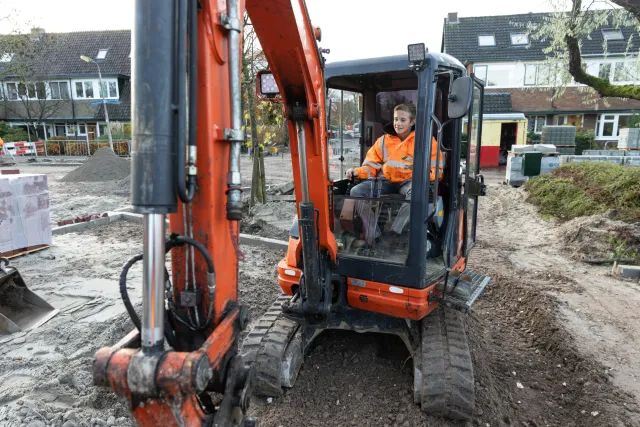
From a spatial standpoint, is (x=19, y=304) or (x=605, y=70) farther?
(x=605, y=70)

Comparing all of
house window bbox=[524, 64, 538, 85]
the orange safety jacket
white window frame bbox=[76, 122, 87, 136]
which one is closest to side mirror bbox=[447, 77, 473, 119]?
the orange safety jacket

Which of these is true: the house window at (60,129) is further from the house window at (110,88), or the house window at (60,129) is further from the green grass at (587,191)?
the green grass at (587,191)

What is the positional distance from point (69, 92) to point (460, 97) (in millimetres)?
34922

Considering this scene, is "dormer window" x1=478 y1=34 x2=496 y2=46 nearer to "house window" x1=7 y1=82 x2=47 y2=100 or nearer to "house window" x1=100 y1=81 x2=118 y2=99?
"house window" x1=100 y1=81 x2=118 y2=99

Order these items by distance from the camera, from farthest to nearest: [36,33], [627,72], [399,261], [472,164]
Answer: [36,33] → [627,72] → [472,164] → [399,261]

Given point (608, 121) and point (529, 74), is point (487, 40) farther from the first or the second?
point (608, 121)

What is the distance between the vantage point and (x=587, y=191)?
9.98 metres

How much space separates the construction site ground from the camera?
315 centimetres

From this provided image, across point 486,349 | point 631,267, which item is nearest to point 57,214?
point 486,349

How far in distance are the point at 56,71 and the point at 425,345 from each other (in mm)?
35923

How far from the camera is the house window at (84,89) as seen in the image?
31.5 meters

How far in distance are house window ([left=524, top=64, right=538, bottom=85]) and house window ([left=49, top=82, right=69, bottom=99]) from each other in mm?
29943

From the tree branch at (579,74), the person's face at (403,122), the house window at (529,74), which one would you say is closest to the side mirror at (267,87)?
the person's face at (403,122)

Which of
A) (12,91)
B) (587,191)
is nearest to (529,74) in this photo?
(587,191)
